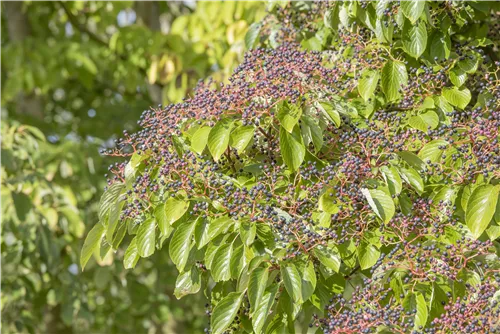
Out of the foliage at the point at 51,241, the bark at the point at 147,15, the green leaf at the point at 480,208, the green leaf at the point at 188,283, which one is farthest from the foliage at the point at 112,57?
the green leaf at the point at 480,208

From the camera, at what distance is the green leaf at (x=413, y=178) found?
6.38 feet

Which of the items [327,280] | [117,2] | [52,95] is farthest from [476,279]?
[52,95]

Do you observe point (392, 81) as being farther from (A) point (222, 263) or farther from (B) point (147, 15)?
(B) point (147, 15)

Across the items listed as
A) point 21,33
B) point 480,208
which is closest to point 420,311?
point 480,208

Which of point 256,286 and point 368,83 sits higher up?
point 368,83

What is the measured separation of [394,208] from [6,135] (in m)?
2.47

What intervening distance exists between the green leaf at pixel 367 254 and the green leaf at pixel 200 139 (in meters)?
0.50

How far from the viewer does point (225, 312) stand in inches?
77.2

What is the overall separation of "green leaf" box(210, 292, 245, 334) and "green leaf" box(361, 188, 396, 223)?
42 centimetres

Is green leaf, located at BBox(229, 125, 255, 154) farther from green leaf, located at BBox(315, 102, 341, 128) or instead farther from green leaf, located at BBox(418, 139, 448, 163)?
green leaf, located at BBox(418, 139, 448, 163)

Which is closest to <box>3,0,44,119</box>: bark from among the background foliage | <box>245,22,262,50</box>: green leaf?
the background foliage

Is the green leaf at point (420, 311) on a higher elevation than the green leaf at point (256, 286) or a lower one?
lower

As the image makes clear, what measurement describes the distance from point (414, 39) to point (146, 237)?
976mm

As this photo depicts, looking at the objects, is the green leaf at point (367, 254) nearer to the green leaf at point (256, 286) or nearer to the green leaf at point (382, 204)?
the green leaf at point (382, 204)
